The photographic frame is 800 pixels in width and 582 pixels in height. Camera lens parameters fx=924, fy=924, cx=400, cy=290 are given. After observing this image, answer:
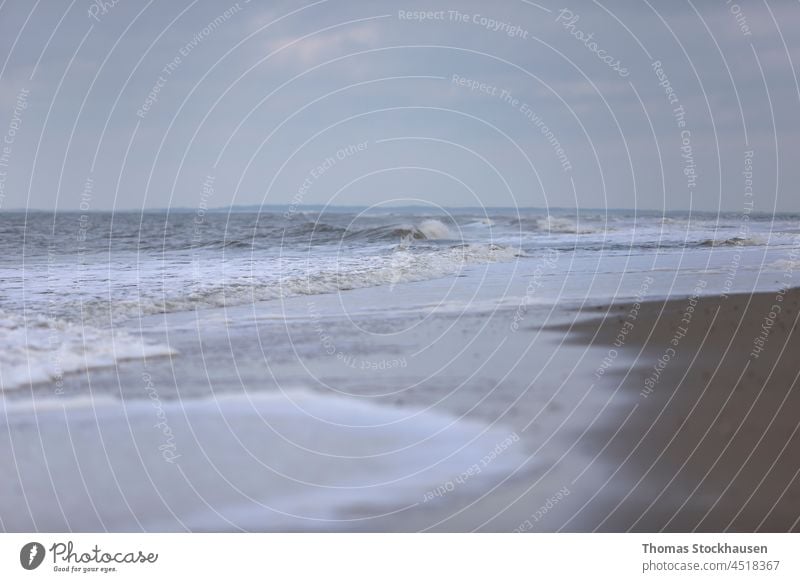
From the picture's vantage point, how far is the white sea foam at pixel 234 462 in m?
5.34

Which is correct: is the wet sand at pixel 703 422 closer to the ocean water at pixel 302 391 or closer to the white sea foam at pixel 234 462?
the ocean water at pixel 302 391

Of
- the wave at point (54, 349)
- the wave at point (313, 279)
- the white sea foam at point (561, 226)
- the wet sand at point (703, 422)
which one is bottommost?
the wet sand at point (703, 422)

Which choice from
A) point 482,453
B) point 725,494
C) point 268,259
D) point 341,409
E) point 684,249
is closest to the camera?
point 725,494

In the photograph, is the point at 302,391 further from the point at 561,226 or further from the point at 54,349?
the point at 561,226

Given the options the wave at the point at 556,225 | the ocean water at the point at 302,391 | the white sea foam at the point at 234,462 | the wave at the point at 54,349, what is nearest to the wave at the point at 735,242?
the ocean water at the point at 302,391

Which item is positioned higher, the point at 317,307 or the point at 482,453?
the point at 317,307

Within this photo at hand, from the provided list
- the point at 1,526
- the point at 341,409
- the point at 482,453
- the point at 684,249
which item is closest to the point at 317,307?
the point at 341,409

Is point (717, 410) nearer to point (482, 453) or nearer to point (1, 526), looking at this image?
point (482, 453)

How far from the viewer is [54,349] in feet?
21.8

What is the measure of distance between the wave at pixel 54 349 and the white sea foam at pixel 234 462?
0.41 meters

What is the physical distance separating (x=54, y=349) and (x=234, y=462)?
6.07 ft

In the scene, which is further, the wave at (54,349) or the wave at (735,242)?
the wave at (735,242)
